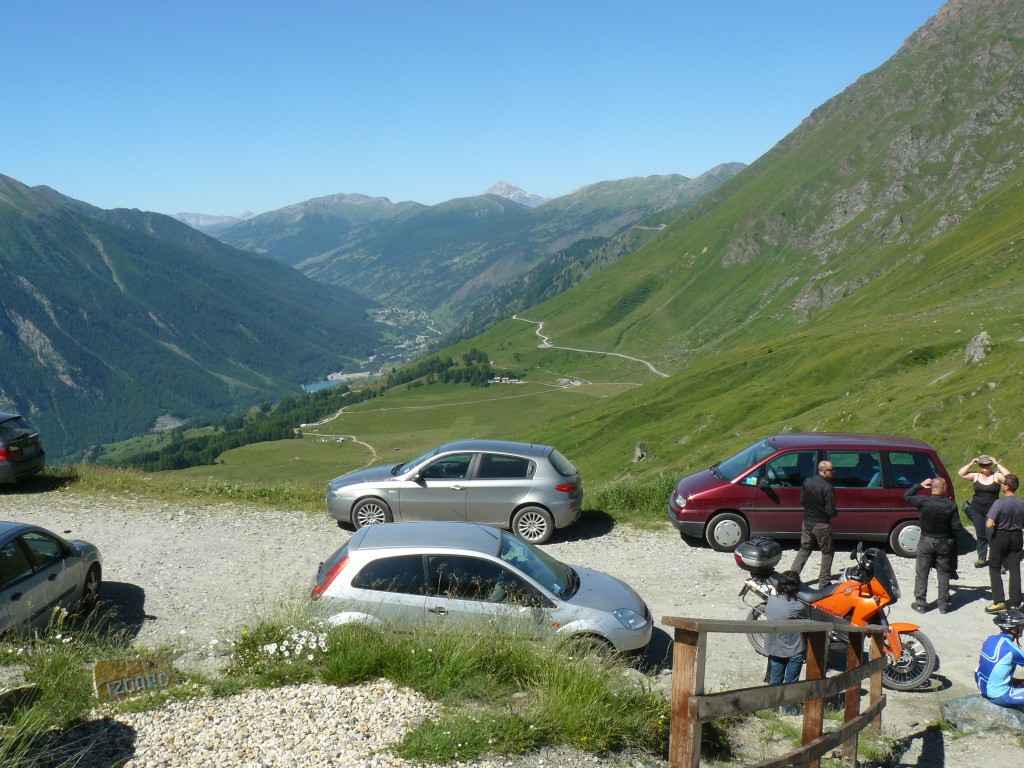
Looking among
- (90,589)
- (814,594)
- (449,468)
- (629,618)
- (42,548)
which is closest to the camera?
(814,594)

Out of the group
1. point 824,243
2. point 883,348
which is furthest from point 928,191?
point 883,348

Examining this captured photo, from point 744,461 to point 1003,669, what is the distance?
24.6 ft

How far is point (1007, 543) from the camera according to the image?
40.3 feet

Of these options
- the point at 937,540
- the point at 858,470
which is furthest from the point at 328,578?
→ the point at 858,470

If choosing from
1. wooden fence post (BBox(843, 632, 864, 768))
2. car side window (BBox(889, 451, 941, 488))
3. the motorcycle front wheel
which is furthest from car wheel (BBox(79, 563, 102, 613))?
car side window (BBox(889, 451, 941, 488))

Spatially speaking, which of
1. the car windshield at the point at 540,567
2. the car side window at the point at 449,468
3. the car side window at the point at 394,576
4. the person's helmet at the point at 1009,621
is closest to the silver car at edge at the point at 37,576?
the car side window at the point at 394,576

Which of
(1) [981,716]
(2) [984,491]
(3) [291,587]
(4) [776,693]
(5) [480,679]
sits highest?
(4) [776,693]

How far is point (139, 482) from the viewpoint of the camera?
21.0 m

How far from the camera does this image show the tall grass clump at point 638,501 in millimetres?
18141

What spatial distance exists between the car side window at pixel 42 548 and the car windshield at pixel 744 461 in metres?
11.9

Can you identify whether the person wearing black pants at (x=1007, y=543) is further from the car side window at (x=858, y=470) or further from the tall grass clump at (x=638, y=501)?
the tall grass clump at (x=638, y=501)

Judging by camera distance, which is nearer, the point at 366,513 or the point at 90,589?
the point at 90,589

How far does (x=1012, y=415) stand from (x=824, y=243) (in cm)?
18340

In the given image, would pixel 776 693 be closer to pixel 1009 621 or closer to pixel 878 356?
pixel 1009 621
